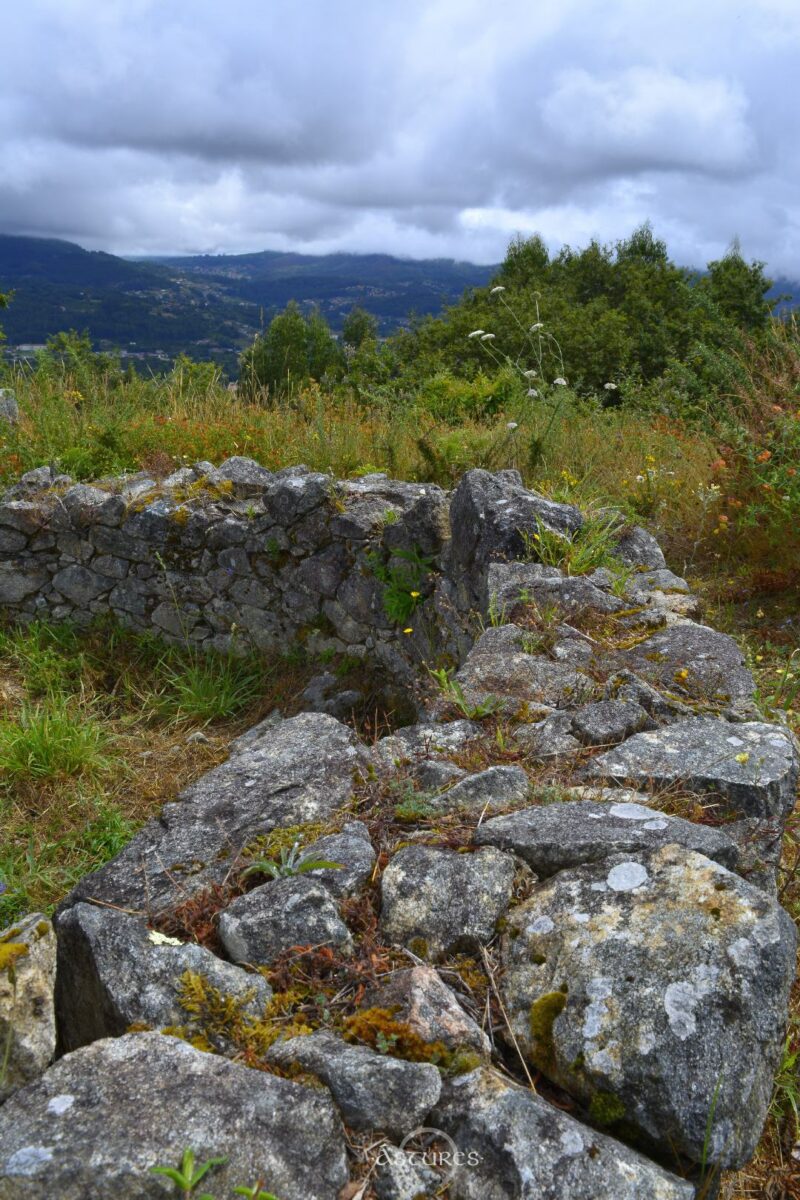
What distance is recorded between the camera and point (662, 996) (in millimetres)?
1732

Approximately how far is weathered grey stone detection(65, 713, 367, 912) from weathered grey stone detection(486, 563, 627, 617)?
137 cm

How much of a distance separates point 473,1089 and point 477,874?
1.89ft

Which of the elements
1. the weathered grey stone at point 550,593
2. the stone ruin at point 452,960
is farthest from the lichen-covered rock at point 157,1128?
the weathered grey stone at point 550,593

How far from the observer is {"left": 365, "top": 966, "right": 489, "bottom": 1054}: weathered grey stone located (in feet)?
5.79

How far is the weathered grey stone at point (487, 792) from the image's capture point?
2.53m

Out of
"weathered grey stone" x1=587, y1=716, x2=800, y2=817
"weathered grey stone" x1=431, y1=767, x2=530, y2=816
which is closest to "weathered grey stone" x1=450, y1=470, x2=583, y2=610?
"weathered grey stone" x1=587, y1=716, x2=800, y2=817

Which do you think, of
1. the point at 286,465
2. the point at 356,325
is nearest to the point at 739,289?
the point at 286,465

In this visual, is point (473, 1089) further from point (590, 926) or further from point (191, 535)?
point (191, 535)

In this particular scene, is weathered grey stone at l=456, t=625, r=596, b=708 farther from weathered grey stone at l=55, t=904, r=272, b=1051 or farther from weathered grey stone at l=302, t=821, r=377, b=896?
weathered grey stone at l=55, t=904, r=272, b=1051

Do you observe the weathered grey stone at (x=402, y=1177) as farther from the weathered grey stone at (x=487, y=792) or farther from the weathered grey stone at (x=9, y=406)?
the weathered grey stone at (x=9, y=406)

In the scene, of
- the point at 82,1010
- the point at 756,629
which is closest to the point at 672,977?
the point at 82,1010

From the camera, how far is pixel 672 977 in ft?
5.78

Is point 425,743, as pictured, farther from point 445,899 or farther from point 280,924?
point 280,924

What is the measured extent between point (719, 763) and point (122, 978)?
1.87m
